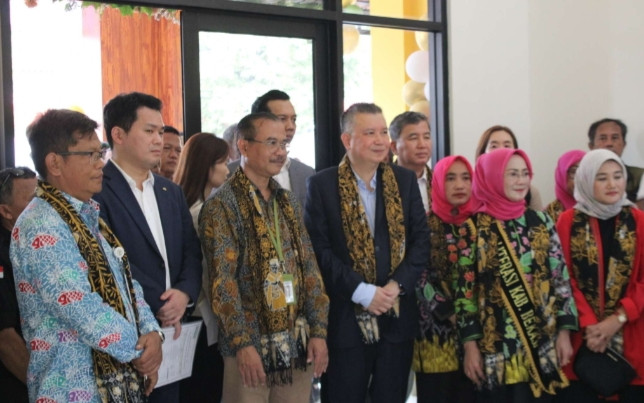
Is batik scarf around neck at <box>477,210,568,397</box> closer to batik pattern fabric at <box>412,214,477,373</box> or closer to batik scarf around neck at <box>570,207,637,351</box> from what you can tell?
batik pattern fabric at <box>412,214,477,373</box>

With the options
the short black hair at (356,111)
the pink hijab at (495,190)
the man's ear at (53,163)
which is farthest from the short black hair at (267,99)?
the man's ear at (53,163)

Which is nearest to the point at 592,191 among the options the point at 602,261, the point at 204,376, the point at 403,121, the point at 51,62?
the point at 602,261

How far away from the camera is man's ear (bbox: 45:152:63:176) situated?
7.56ft

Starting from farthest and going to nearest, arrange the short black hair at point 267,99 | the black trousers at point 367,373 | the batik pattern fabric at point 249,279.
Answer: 1. the short black hair at point 267,99
2. the black trousers at point 367,373
3. the batik pattern fabric at point 249,279

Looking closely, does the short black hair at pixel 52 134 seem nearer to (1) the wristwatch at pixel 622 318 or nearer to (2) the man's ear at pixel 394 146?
(2) the man's ear at pixel 394 146

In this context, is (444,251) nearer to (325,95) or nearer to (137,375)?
(137,375)

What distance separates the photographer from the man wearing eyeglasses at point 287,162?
3.76 m

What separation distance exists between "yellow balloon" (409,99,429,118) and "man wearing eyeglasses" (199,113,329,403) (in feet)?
8.13

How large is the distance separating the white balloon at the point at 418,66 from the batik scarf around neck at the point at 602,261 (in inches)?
90.5

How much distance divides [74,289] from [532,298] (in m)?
1.91

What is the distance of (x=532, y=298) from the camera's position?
10.2 ft

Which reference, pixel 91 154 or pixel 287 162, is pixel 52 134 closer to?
pixel 91 154

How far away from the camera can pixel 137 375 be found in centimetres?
231

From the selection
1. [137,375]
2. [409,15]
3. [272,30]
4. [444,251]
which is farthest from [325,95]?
[137,375]
